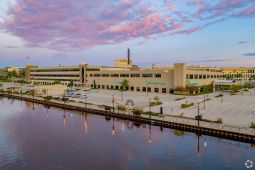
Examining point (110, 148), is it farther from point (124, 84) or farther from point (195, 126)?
point (124, 84)

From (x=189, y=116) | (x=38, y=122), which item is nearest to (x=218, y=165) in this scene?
(x=189, y=116)

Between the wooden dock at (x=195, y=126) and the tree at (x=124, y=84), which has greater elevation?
the tree at (x=124, y=84)

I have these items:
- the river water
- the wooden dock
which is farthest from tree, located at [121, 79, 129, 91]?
the river water

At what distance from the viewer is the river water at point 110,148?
40.7m

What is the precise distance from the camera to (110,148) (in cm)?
4825

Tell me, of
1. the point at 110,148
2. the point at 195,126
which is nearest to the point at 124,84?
the point at 195,126

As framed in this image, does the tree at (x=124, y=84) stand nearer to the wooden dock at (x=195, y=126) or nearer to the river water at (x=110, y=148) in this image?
the wooden dock at (x=195, y=126)

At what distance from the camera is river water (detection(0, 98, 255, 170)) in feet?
134

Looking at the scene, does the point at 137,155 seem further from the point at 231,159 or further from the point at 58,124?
the point at 58,124

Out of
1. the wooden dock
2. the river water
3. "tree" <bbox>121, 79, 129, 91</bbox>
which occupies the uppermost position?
"tree" <bbox>121, 79, 129, 91</bbox>

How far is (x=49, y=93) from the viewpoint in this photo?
128m

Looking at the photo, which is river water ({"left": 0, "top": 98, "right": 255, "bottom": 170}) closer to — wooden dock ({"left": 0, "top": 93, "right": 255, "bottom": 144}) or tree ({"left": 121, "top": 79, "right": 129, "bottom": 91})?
wooden dock ({"left": 0, "top": 93, "right": 255, "bottom": 144})

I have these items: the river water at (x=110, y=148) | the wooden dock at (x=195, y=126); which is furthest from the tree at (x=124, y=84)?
the river water at (x=110, y=148)

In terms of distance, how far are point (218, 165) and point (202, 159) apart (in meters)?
3.23
